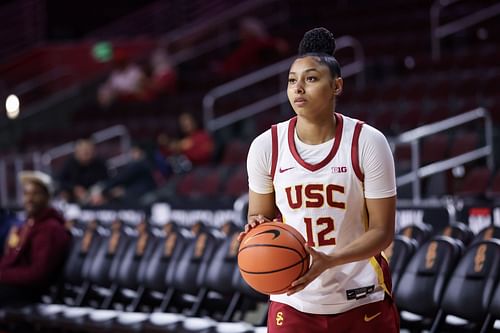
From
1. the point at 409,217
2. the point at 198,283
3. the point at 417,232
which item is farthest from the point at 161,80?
the point at 417,232

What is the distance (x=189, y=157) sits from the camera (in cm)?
1121

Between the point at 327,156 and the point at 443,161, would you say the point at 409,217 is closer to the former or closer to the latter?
the point at 443,161

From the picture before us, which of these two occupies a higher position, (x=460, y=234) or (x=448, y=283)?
(x=460, y=234)

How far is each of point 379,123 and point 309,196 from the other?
741 cm

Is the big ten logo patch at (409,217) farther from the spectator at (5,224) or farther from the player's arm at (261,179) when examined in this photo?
the player's arm at (261,179)

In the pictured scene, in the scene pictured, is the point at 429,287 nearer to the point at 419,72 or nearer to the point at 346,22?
the point at 419,72

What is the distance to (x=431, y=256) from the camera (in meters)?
4.89

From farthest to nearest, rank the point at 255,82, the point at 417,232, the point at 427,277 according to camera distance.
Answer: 1. the point at 255,82
2. the point at 417,232
3. the point at 427,277

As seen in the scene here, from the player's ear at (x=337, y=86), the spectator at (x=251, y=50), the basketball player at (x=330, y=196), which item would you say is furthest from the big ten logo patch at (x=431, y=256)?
the spectator at (x=251, y=50)

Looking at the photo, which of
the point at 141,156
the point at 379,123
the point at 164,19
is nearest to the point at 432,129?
the point at 379,123

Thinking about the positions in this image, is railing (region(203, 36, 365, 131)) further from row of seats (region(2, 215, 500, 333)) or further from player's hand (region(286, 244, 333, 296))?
player's hand (region(286, 244, 333, 296))

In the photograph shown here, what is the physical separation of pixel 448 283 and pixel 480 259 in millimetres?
227

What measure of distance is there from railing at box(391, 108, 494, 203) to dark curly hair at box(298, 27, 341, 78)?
17.2ft

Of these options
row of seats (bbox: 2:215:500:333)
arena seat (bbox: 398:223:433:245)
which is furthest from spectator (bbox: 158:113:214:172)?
arena seat (bbox: 398:223:433:245)
